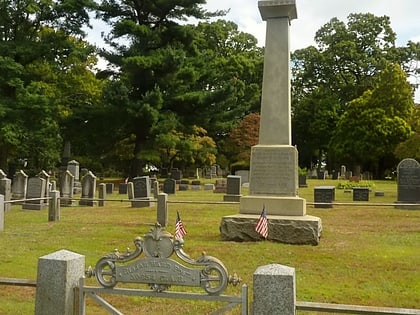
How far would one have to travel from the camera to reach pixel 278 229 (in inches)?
436

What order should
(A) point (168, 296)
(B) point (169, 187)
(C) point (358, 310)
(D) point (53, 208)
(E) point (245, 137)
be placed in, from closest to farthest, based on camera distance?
(C) point (358, 310)
(A) point (168, 296)
(D) point (53, 208)
(B) point (169, 187)
(E) point (245, 137)

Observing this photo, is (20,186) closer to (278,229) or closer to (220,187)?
(220,187)

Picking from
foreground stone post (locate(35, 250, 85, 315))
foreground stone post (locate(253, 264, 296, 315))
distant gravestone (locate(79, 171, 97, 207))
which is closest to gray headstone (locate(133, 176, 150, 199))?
distant gravestone (locate(79, 171, 97, 207))

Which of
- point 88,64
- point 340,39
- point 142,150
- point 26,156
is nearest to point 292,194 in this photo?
point 142,150

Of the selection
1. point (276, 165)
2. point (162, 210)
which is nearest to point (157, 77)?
point (162, 210)

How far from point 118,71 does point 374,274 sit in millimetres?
31332

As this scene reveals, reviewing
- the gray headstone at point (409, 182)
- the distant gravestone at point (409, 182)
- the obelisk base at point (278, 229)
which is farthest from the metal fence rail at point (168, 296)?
the gray headstone at point (409, 182)

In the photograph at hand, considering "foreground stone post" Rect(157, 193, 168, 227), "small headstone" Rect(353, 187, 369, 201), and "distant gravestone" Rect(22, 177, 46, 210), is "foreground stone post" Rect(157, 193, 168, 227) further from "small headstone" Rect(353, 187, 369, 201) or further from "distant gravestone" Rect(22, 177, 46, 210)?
"small headstone" Rect(353, 187, 369, 201)

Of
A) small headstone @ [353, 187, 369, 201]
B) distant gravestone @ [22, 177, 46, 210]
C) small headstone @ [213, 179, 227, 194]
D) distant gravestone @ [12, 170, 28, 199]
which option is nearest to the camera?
distant gravestone @ [22, 177, 46, 210]

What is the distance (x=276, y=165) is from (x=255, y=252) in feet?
7.93

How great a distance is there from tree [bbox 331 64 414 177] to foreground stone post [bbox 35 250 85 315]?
158 ft

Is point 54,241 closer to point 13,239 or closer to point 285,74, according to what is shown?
point 13,239

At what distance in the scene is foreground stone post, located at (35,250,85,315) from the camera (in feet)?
15.9

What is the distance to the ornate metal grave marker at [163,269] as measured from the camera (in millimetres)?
4480
